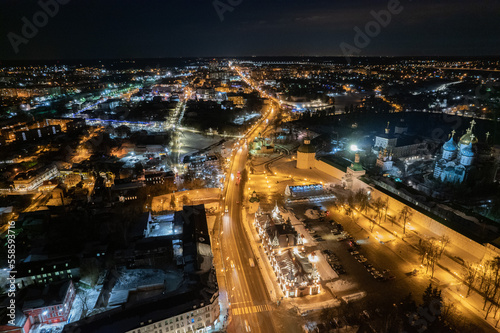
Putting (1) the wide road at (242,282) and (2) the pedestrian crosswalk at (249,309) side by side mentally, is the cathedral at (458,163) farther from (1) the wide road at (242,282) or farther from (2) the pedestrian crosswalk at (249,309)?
(2) the pedestrian crosswalk at (249,309)

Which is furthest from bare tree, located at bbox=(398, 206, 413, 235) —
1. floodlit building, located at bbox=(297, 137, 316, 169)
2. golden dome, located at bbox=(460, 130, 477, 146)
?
floodlit building, located at bbox=(297, 137, 316, 169)

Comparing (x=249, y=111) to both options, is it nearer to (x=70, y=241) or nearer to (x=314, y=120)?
(x=314, y=120)

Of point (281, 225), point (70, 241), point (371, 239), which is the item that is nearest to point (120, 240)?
point (70, 241)

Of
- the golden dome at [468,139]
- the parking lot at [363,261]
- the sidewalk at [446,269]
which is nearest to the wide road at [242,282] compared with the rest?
the parking lot at [363,261]

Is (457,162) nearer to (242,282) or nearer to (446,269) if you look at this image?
(446,269)

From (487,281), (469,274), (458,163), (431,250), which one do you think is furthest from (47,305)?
(458,163)

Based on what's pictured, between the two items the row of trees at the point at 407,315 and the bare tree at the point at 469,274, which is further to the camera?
the bare tree at the point at 469,274

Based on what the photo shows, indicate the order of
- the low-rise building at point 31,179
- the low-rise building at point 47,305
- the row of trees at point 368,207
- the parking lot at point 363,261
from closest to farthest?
1. the low-rise building at point 47,305
2. the parking lot at point 363,261
3. the row of trees at point 368,207
4. the low-rise building at point 31,179

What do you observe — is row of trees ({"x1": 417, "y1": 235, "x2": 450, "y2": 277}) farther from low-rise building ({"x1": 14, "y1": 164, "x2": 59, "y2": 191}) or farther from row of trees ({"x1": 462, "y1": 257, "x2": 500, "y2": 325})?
low-rise building ({"x1": 14, "y1": 164, "x2": 59, "y2": 191})
